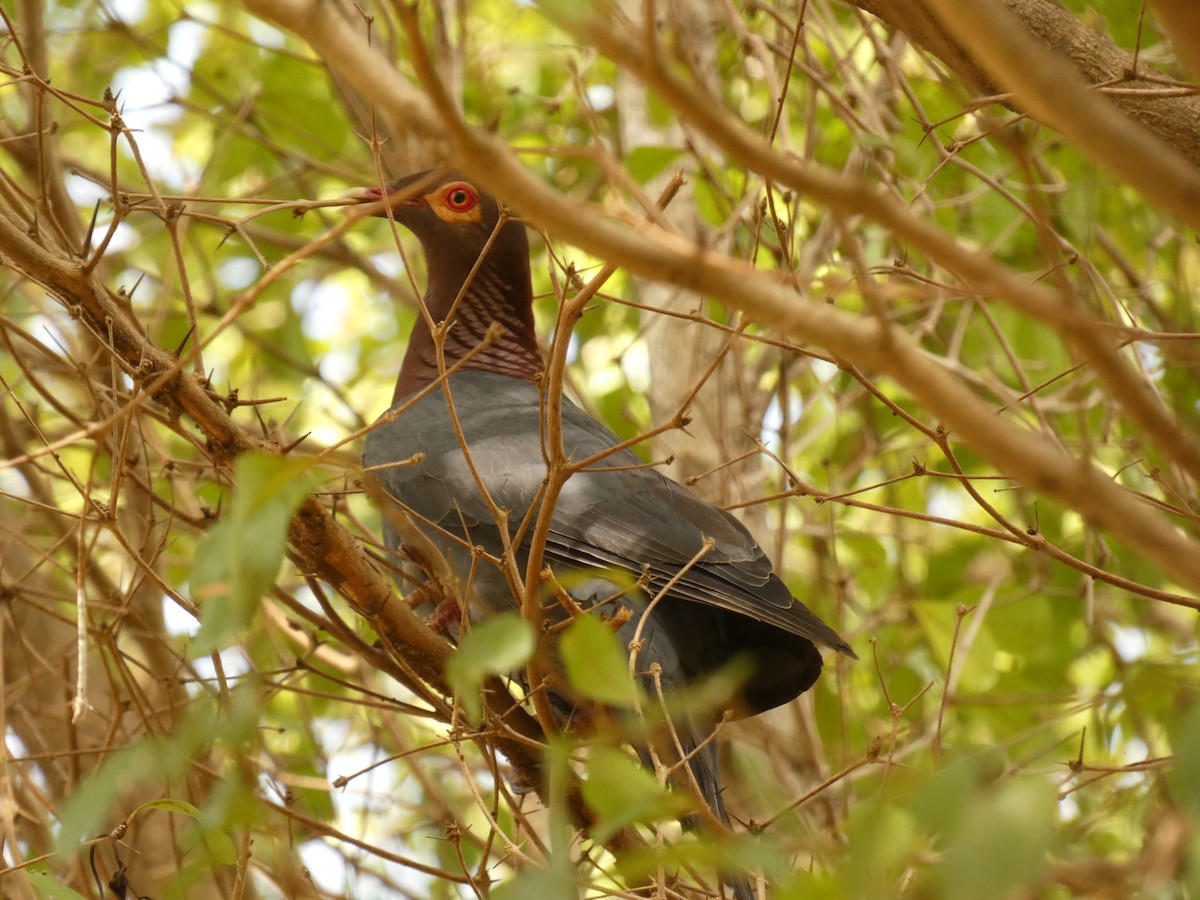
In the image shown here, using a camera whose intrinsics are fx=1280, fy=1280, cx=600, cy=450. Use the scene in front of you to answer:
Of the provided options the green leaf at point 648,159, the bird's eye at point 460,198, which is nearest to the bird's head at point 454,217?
the bird's eye at point 460,198

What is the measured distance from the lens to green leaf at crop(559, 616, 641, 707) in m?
1.49

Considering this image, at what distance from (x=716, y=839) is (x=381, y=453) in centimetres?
→ 256

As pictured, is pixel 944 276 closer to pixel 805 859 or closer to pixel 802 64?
pixel 802 64

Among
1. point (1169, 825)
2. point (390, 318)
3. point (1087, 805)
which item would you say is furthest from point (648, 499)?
point (390, 318)

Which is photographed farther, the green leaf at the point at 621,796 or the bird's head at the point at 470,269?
the bird's head at the point at 470,269

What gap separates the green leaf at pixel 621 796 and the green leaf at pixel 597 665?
0.08 metres

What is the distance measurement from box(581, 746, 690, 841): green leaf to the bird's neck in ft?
10.3

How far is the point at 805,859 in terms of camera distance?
4250mm

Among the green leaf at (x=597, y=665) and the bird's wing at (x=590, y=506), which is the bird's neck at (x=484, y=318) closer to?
the bird's wing at (x=590, y=506)

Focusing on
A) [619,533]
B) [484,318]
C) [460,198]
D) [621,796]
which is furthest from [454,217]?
[621,796]

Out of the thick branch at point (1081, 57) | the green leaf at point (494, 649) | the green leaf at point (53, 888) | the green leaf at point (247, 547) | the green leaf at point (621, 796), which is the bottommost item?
the green leaf at point (621, 796)

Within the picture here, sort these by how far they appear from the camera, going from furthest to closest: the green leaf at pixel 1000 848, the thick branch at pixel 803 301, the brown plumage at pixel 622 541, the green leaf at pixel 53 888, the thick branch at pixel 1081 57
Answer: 1. the brown plumage at pixel 622 541
2. the thick branch at pixel 1081 57
3. the green leaf at pixel 53 888
4. the thick branch at pixel 803 301
5. the green leaf at pixel 1000 848

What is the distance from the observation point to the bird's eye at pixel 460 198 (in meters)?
4.74

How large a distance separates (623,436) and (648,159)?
1.61 meters
